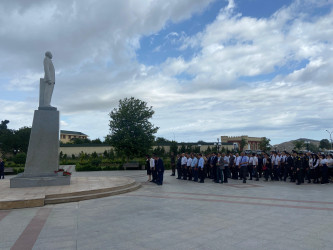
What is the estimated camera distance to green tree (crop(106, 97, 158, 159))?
2848 centimetres

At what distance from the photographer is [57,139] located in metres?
12.0

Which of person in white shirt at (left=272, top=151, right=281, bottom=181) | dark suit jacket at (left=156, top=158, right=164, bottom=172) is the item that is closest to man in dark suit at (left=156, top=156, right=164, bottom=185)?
dark suit jacket at (left=156, top=158, right=164, bottom=172)

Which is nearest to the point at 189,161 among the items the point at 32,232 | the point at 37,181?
the point at 37,181

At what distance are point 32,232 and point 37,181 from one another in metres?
6.12

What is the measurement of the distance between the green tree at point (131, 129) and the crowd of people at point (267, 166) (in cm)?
1282

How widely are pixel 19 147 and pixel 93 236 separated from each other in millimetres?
52208

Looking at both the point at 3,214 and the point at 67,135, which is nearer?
the point at 3,214

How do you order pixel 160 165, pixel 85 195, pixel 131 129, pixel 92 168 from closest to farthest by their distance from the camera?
1. pixel 85 195
2. pixel 160 165
3. pixel 92 168
4. pixel 131 129

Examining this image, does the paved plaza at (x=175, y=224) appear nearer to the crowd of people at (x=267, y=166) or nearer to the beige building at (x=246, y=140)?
the crowd of people at (x=267, y=166)

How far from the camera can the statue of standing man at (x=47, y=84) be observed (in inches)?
489

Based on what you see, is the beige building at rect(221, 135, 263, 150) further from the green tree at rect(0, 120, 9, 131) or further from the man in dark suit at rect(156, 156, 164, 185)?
the man in dark suit at rect(156, 156, 164, 185)

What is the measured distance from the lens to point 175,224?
5.89 meters

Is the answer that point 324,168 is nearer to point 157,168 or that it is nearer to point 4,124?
point 157,168

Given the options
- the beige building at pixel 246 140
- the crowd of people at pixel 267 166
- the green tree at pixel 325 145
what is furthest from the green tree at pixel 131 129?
the green tree at pixel 325 145
